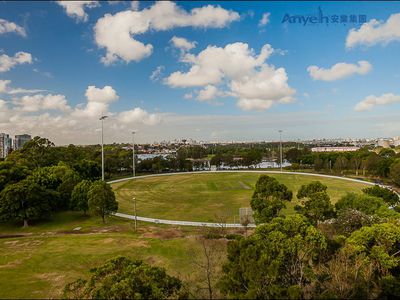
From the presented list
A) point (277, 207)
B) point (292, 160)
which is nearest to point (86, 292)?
point (277, 207)

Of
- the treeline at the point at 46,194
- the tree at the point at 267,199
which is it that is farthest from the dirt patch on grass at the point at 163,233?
the treeline at the point at 46,194

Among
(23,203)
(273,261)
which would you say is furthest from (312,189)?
(23,203)

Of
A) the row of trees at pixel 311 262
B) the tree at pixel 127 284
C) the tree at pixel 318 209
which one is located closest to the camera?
the tree at pixel 127 284

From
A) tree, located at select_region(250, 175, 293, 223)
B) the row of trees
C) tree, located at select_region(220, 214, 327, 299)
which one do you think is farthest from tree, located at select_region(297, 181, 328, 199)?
tree, located at select_region(220, 214, 327, 299)

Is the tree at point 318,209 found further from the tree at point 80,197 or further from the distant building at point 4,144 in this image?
the distant building at point 4,144

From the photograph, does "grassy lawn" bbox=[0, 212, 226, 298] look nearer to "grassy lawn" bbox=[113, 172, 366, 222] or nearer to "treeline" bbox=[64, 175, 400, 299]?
"treeline" bbox=[64, 175, 400, 299]

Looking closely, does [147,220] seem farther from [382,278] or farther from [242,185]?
[242,185]
